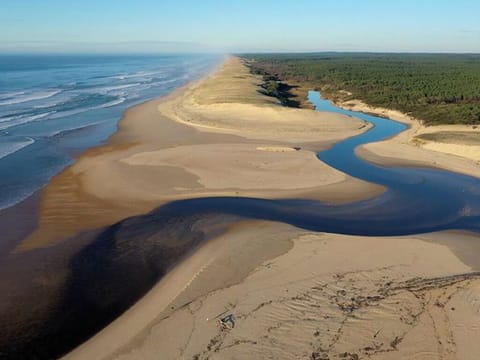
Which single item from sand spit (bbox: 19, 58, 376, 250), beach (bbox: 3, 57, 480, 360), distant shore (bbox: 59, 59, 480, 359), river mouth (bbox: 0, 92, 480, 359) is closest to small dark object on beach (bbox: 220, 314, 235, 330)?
beach (bbox: 3, 57, 480, 360)

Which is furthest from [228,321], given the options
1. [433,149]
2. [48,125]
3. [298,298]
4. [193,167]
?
[48,125]

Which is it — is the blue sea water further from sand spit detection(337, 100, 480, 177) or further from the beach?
sand spit detection(337, 100, 480, 177)

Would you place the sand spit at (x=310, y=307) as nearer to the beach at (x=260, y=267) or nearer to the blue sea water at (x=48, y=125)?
the beach at (x=260, y=267)

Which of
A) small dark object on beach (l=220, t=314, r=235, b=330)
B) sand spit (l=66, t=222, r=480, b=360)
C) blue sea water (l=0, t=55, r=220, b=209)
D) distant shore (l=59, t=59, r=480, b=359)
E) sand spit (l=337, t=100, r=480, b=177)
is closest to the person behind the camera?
sand spit (l=66, t=222, r=480, b=360)

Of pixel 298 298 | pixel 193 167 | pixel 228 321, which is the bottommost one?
pixel 228 321

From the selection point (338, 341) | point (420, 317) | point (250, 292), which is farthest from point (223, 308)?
point (420, 317)

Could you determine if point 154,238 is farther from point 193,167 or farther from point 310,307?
point 193,167
